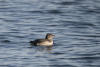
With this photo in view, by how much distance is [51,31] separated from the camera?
3070 centimetres

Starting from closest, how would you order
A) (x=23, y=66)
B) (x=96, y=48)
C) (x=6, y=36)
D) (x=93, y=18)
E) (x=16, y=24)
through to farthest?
(x=23, y=66) → (x=96, y=48) → (x=6, y=36) → (x=16, y=24) → (x=93, y=18)

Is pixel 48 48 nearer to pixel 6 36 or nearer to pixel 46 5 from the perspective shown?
pixel 6 36

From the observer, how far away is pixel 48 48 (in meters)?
27.0

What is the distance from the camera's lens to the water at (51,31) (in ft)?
80.3

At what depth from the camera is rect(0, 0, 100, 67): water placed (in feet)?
80.3

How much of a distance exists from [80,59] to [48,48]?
8.90 ft

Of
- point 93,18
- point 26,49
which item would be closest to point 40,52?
point 26,49

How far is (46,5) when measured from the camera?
3869 cm

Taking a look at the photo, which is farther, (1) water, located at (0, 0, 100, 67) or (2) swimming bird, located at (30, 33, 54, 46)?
(2) swimming bird, located at (30, 33, 54, 46)

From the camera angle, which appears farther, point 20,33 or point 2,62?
point 20,33

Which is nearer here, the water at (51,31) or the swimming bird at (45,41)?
the water at (51,31)

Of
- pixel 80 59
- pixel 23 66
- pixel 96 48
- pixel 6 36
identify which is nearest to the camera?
pixel 23 66

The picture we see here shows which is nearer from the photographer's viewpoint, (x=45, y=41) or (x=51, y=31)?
(x=45, y=41)

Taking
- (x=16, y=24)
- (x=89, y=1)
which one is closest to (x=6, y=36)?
(x=16, y=24)
